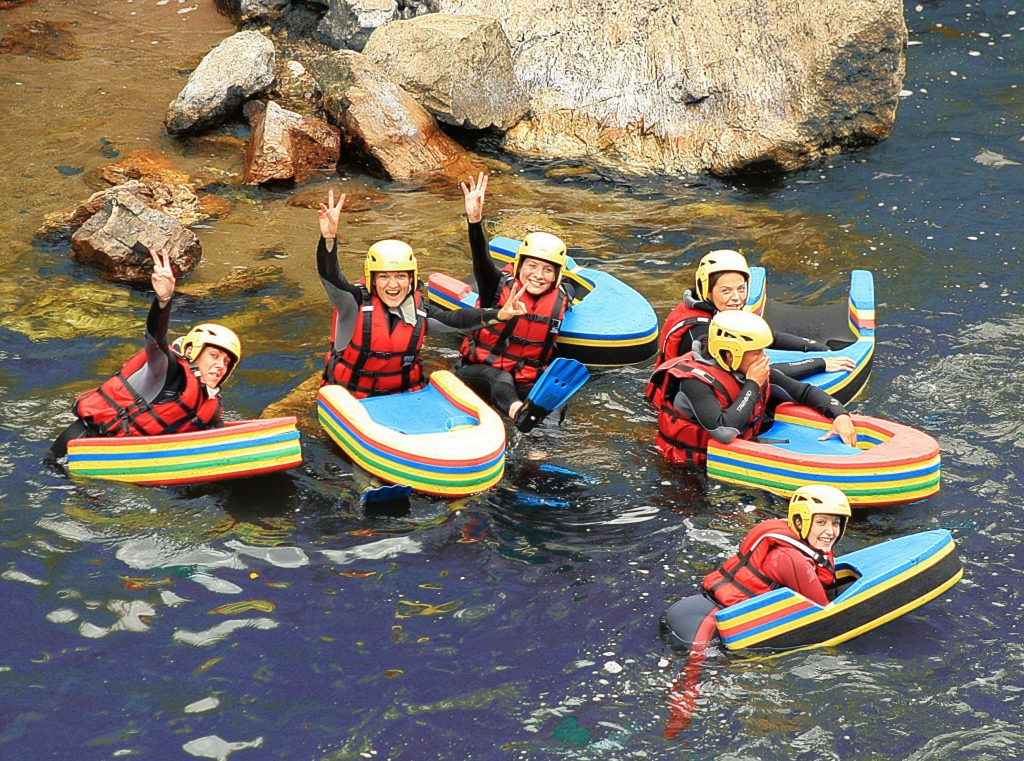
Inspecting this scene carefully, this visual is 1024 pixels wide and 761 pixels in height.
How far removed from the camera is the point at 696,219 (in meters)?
10.4

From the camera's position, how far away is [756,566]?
5297 mm

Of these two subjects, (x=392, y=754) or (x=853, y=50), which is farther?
(x=853, y=50)

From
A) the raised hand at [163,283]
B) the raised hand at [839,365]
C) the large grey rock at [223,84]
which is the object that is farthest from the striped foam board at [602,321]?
the large grey rock at [223,84]

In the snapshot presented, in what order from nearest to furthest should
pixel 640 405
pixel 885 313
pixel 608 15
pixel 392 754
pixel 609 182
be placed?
1. pixel 392 754
2. pixel 640 405
3. pixel 885 313
4. pixel 609 182
5. pixel 608 15

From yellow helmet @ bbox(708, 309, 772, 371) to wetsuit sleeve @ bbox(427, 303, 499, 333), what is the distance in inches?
59.6

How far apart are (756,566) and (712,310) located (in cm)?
218

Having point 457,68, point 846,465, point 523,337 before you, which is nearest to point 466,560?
point 523,337

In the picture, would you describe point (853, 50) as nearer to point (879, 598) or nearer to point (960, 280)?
point (960, 280)

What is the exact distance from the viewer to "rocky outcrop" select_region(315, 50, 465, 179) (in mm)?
10766

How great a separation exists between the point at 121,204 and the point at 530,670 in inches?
213

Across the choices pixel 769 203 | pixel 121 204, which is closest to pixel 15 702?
pixel 121 204

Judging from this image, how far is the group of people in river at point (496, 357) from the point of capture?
247 inches

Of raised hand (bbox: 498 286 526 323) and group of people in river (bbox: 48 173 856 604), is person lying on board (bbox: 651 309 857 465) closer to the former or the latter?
group of people in river (bbox: 48 173 856 604)

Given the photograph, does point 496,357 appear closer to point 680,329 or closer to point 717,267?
point 680,329
